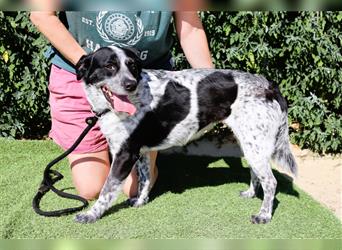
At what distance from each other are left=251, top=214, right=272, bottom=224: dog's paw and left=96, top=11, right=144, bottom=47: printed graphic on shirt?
1.44 meters

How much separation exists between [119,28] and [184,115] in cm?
74

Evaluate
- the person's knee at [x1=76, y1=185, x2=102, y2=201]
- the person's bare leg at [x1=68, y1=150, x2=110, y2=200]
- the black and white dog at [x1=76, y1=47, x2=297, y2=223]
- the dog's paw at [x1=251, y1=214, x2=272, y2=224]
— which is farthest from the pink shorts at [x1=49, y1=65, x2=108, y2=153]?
the dog's paw at [x1=251, y1=214, x2=272, y2=224]

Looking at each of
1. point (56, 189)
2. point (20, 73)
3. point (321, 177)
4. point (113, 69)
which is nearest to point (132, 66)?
point (113, 69)

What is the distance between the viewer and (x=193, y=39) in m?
4.30

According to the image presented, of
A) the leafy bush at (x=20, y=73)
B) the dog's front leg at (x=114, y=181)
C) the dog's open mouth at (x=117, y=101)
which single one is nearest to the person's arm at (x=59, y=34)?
the dog's open mouth at (x=117, y=101)

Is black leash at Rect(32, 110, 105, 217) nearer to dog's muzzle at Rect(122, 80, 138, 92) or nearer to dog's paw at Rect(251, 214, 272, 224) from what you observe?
dog's muzzle at Rect(122, 80, 138, 92)

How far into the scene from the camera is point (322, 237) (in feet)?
12.4

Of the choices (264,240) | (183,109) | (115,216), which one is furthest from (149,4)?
(264,240)

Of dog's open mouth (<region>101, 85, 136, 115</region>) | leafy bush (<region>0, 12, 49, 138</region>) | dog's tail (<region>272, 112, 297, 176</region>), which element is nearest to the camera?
dog's open mouth (<region>101, 85, 136, 115</region>)

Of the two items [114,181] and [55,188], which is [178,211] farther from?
[55,188]

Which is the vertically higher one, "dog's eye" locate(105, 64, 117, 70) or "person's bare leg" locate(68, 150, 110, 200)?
"dog's eye" locate(105, 64, 117, 70)

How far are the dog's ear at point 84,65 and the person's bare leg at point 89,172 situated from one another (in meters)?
0.87

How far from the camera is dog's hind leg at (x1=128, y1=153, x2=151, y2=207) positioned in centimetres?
414

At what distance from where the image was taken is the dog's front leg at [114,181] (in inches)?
148
